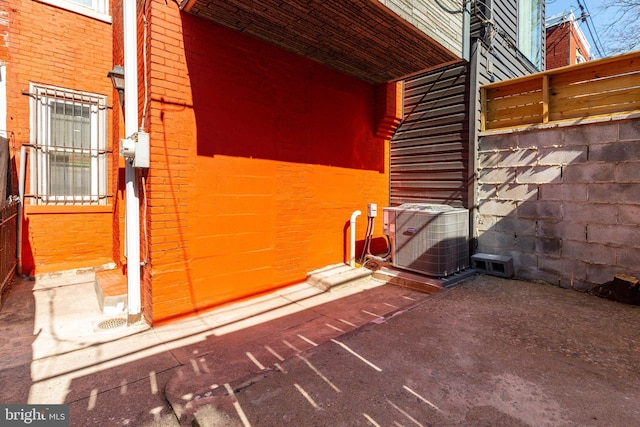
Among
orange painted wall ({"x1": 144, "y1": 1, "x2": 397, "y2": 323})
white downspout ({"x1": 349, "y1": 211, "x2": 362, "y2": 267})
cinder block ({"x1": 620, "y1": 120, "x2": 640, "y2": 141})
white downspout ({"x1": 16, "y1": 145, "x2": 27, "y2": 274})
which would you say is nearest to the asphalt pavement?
orange painted wall ({"x1": 144, "y1": 1, "x2": 397, "y2": 323})

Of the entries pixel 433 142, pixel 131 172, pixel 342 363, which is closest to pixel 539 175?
pixel 433 142

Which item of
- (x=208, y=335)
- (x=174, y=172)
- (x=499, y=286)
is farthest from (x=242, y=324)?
(x=499, y=286)

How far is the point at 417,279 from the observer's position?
5.36m

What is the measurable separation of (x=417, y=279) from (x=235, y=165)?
11.9 feet

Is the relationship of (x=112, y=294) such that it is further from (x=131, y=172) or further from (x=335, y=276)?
(x=335, y=276)

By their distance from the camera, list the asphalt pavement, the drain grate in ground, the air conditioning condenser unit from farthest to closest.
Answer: the air conditioning condenser unit < the drain grate in ground < the asphalt pavement

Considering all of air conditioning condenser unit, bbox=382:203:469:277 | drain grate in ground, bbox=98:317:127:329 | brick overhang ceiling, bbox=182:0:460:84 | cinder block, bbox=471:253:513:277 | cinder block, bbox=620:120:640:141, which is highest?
brick overhang ceiling, bbox=182:0:460:84

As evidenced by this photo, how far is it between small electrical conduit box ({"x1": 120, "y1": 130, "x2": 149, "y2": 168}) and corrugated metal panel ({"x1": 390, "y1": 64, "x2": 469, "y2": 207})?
18.1ft

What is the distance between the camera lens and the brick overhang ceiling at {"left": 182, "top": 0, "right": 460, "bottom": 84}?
3993mm

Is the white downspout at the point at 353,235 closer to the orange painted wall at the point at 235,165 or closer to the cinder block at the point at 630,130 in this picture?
the orange painted wall at the point at 235,165

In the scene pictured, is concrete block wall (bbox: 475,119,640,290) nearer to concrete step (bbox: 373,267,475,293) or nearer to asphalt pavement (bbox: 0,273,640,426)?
asphalt pavement (bbox: 0,273,640,426)

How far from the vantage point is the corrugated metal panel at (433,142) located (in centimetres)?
625

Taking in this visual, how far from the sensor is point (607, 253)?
4.63 metres

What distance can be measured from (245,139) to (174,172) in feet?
3.92
